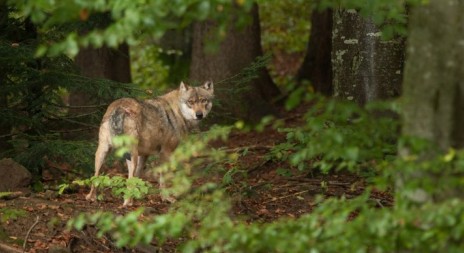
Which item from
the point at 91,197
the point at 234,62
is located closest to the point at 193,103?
the point at 91,197

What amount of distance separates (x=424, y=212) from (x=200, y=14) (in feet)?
6.30

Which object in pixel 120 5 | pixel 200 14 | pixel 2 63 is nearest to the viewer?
pixel 200 14

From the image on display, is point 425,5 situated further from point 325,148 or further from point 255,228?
point 255,228

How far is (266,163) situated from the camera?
12.9 m

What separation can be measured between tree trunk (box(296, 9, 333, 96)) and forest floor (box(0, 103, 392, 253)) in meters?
4.85

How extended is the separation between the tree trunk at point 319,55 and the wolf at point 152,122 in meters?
6.93

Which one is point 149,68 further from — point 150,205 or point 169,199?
point 150,205

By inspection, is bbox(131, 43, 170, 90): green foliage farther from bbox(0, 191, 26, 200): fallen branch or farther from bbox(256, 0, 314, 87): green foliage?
bbox(0, 191, 26, 200): fallen branch

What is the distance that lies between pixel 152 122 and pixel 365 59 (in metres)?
3.13

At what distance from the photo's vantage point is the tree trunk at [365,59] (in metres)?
11.6

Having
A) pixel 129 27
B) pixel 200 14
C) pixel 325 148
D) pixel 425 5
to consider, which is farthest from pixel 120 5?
pixel 425 5

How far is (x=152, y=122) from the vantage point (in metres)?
10.9

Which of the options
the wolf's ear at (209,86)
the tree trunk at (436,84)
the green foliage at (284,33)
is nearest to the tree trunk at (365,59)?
the wolf's ear at (209,86)

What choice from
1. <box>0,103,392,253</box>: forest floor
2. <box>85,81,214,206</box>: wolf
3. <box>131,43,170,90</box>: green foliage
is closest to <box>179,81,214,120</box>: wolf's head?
<box>85,81,214,206</box>: wolf
